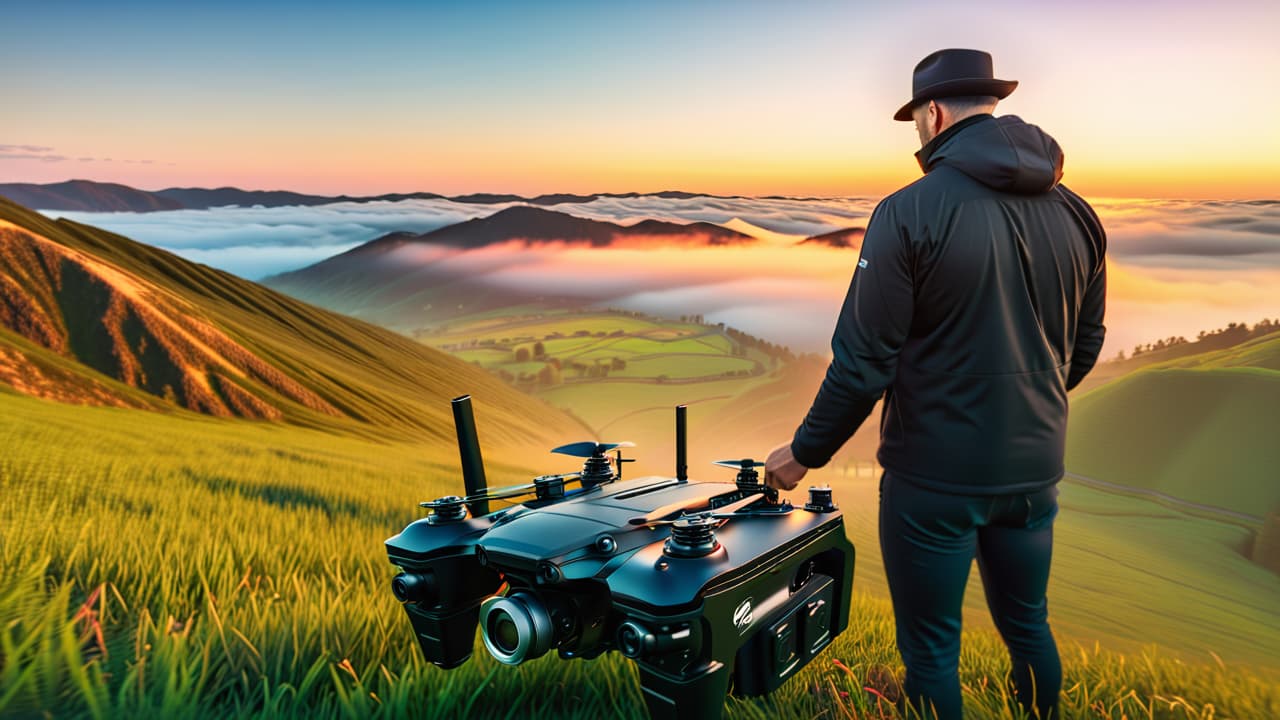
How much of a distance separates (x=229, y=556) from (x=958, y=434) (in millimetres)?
3694

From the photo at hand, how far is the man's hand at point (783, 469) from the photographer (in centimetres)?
260

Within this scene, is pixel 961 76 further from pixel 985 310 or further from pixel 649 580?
pixel 649 580

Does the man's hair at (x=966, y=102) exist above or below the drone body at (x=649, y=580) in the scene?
above

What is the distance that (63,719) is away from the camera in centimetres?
210

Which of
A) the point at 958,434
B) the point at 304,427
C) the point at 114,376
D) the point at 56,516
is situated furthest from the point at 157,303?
the point at 958,434

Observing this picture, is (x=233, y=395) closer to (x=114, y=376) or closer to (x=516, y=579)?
(x=114, y=376)

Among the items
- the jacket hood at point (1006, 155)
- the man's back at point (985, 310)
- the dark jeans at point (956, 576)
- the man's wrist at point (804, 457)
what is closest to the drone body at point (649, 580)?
the man's wrist at point (804, 457)

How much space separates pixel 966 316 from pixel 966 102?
831 mm

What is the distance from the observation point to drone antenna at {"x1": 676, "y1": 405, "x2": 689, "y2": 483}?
3.34 meters

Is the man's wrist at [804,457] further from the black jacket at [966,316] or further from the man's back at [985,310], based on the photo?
the man's back at [985,310]

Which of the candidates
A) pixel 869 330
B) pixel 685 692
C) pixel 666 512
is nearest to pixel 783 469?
pixel 666 512

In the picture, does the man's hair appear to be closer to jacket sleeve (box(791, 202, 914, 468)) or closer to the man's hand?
jacket sleeve (box(791, 202, 914, 468))

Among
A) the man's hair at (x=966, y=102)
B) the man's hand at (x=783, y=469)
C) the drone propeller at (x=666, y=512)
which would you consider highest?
the man's hair at (x=966, y=102)

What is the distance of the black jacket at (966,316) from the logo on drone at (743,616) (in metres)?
0.70
